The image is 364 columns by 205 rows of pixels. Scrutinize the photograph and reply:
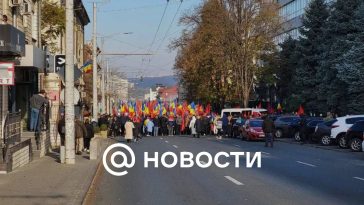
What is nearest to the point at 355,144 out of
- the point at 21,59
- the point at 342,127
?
the point at 342,127

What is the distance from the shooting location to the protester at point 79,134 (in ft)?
78.0

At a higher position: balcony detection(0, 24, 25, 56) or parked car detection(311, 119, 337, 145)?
balcony detection(0, 24, 25, 56)

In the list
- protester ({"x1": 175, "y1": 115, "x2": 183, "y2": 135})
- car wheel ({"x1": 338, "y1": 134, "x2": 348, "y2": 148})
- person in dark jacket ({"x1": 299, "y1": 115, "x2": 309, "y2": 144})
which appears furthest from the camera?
protester ({"x1": 175, "y1": 115, "x2": 183, "y2": 135})

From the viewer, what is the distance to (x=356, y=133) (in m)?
28.8

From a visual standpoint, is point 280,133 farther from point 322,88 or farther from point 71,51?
point 71,51

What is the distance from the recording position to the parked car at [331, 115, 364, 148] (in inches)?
1220

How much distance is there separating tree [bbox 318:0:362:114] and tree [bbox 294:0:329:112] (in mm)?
2506

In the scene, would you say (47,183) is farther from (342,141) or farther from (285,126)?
(285,126)

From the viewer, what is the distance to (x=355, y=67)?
1607 inches

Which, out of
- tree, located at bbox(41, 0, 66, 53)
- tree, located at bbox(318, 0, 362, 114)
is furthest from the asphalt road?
tree, located at bbox(318, 0, 362, 114)

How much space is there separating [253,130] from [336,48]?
33.8 feet

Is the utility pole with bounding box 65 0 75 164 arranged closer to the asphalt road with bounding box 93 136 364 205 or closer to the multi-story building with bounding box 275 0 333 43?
the asphalt road with bounding box 93 136 364 205

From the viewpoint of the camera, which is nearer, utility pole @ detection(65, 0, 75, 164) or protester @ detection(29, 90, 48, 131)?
utility pole @ detection(65, 0, 75, 164)

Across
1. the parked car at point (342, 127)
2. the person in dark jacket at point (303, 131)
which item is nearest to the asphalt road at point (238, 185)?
the parked car at point (342, 127)
